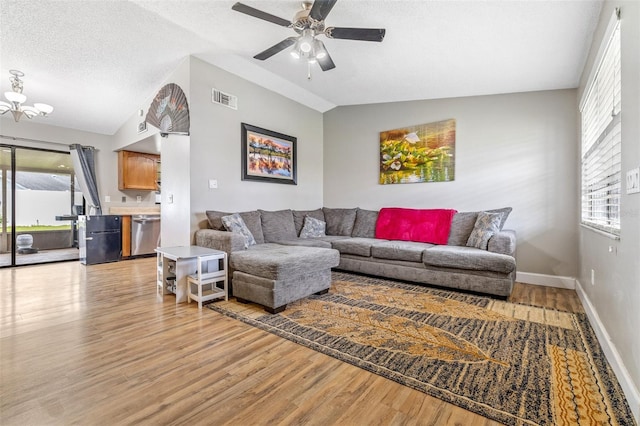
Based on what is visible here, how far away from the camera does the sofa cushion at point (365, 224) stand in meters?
4.60

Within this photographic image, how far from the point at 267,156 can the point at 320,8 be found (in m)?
2.48

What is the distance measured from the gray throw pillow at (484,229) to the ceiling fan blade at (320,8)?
286 centimetres

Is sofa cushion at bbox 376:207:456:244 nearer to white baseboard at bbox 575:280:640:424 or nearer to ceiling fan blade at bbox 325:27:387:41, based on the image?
white baseboard at bbox 575:280:640:424

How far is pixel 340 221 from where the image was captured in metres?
4.89

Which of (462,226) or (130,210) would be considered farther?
(130,210)

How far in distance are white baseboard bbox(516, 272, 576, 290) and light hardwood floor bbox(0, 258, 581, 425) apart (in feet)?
2.93

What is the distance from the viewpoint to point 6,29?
294 centimetres

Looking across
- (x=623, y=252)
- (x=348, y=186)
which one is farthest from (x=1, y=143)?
(x=623, y=252)

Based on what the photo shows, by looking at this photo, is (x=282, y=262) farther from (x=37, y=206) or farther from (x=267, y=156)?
(x=37, y=206)

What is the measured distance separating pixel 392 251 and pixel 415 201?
122 cm

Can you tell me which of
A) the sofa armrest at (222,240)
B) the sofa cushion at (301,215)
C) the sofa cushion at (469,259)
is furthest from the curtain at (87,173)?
the sofa cushion at (469,259)

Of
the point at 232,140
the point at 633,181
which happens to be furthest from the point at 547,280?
the point at 232,140

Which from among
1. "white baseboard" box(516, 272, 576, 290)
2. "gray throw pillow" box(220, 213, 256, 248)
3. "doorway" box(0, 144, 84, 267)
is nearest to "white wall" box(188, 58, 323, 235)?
"gray throw pillow" box(220, 213, 256, 248)

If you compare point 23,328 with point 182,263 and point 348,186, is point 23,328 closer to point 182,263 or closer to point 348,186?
point 182,263
